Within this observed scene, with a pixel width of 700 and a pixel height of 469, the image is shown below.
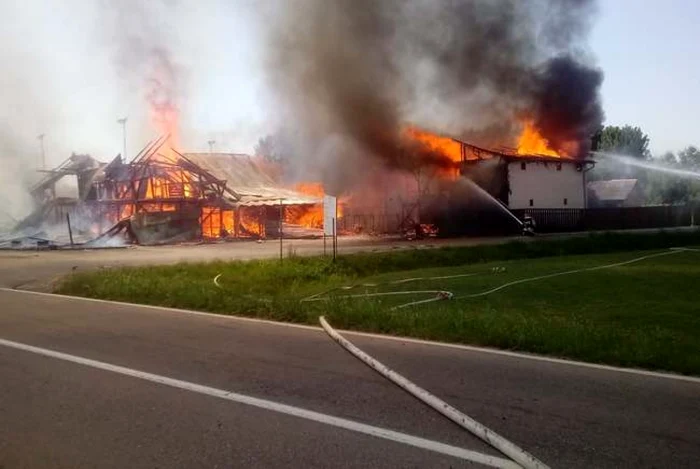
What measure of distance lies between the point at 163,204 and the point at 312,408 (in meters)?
32.7

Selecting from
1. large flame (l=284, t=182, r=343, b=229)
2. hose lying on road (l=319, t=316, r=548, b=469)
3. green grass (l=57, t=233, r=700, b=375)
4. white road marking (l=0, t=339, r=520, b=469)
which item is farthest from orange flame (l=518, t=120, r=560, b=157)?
white road marking (l=0, t=339, r=520, b=469)

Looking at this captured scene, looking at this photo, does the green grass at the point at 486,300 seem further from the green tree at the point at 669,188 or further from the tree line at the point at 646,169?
the green tree at the point at 669,188

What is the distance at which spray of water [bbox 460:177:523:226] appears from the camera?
101 feet

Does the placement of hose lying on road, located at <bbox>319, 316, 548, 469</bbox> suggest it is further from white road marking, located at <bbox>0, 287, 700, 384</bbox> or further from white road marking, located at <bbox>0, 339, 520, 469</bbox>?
white road marking, located at <bbox>0, 287, 700, 384</bbox>

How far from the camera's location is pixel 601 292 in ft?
34.0

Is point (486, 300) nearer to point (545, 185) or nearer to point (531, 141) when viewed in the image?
point (545, 185)

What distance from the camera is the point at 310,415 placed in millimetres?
4543

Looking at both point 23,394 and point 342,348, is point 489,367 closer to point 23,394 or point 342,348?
point 342,348

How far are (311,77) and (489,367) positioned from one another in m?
27.2

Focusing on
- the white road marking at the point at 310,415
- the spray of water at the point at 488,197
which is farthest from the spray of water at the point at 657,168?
the white road marking at the point at 310,415

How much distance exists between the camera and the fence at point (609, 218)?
105 ft

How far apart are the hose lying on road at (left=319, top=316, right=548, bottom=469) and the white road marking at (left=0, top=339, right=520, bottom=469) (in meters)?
0.09

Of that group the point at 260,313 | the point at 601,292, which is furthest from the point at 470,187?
the point at 260,313

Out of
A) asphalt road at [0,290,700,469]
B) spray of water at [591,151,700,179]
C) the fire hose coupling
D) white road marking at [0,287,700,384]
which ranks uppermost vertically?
spray of water at [591,151,700,179]
